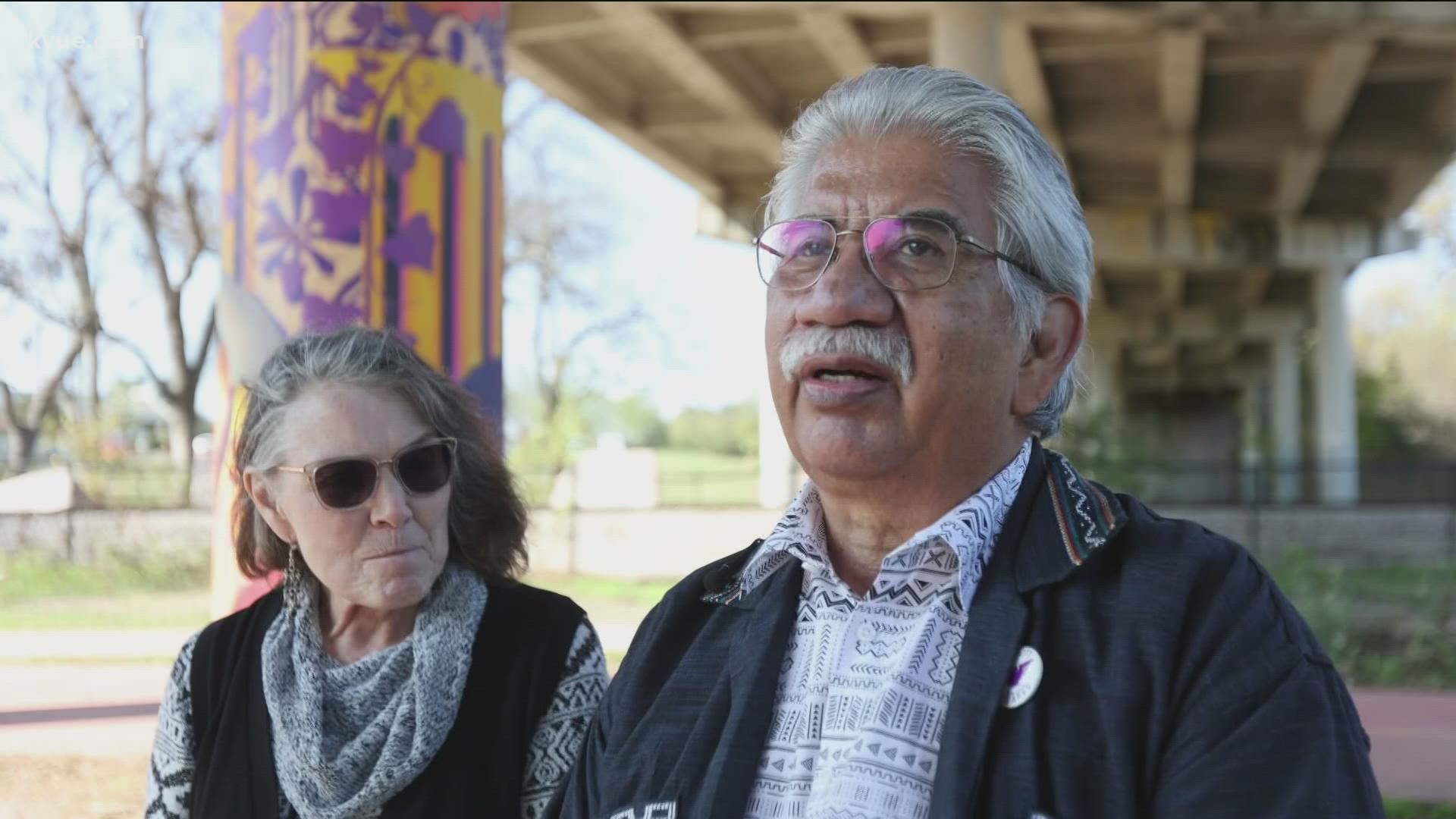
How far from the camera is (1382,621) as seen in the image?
12.5 meters

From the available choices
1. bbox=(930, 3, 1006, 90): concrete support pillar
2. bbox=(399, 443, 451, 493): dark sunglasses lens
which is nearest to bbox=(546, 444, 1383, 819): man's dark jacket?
bbox=(399, 443, 451, 493): dark sunglasses lens

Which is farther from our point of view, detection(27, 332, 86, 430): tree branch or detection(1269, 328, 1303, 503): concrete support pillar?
detection(1269, 328, 1303, 503): concrete support pillar

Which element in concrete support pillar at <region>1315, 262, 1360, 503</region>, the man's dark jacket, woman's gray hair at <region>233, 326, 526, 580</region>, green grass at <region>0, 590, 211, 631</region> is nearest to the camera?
the man's dark jacket

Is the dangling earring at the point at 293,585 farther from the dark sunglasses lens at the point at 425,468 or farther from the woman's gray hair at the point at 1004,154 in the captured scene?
the woman's gray hair at the point at 1004,154

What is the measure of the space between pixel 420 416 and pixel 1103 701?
1.70 metres

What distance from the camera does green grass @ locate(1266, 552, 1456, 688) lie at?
1102cm

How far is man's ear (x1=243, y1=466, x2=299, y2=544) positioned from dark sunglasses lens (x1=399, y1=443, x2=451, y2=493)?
322 millimetres

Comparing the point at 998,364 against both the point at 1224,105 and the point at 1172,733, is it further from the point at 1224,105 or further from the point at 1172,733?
the point at 1224,105

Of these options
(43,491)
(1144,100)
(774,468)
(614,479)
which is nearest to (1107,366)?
(614,479)

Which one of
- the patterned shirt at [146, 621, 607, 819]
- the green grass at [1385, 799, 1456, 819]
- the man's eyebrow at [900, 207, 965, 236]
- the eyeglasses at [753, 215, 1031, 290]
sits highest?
the man's eyebrow at [900, 207, 965, 236]

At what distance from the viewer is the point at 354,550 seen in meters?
2.88

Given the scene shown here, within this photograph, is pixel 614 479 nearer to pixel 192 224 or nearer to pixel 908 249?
pixel 192 224

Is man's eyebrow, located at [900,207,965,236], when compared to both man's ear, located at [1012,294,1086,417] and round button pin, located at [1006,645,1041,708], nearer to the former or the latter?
man's ear, located at [1012,294,1086,417]

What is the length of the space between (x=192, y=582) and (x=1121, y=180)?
1549 centimetres
